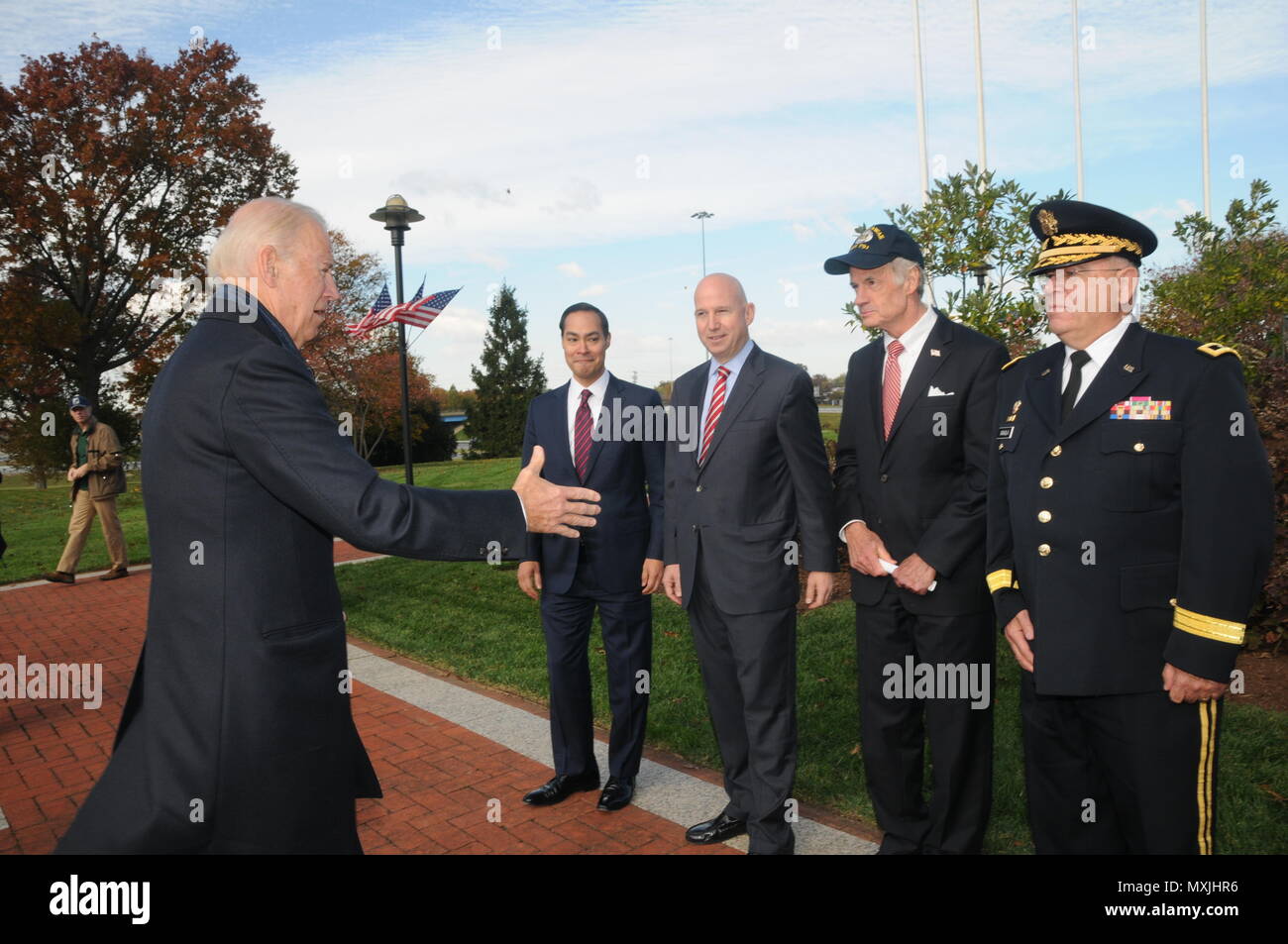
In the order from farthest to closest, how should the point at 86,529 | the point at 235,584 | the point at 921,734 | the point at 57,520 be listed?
the point at 57,520
the point at 86,529
the point at 921,734
the point at 235,584

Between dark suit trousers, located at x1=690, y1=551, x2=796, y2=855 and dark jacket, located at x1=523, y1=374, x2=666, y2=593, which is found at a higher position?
dark jacket, located at x1=523, y1=374, x2=666, y2=593

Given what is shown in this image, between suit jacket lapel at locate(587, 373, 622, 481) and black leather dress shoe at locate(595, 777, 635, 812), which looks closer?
black leather dress shoe at locate(595, 777, 635, 812)

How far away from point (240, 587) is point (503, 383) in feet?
143

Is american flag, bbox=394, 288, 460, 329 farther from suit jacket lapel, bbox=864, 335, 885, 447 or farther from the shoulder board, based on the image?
the shoulder board

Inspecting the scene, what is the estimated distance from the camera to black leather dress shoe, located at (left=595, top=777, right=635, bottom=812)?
4430 millimetres

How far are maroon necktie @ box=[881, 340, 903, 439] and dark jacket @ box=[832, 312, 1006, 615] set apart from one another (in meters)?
0.03

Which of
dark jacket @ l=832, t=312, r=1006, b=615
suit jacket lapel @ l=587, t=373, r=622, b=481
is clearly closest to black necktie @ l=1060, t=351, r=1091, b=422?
dark jacket @ l=832, t=312, r=1006, b=615

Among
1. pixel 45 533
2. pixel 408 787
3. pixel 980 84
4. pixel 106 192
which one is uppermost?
pixel 980 84

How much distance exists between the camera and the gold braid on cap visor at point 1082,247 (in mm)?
2906

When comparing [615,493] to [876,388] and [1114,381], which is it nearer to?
[876,388]

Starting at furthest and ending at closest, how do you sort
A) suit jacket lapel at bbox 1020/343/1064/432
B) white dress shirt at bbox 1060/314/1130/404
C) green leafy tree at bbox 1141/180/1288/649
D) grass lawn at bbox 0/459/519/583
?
grass lawn at bbox 0/459/519/583, green leafy tree at bbox 1141/180/1288/649, suit jacket lapel at bbox 1020/343/1064/432, white dress shirt at bbox 1060/314/1130/404

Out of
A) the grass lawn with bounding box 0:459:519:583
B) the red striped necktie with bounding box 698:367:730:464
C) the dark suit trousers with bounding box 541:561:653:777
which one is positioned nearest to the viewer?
the red striped necktie with bounding box 698:367:730:464

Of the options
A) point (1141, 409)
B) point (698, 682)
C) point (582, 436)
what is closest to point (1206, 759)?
point (1141, 409)

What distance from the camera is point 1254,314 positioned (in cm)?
819
